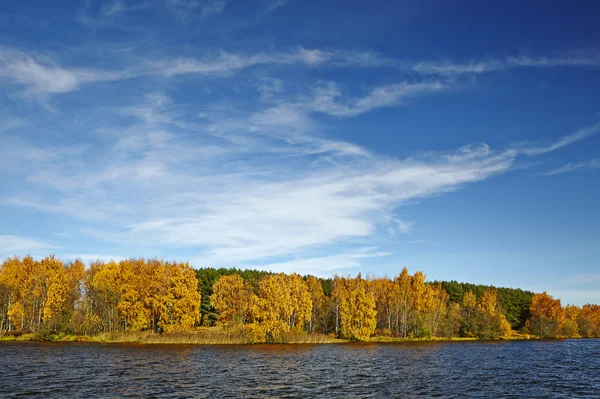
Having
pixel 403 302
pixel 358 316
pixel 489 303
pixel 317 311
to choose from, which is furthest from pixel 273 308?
pixel 489 303

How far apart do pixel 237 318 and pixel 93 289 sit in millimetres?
40838

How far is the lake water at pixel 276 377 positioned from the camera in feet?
142

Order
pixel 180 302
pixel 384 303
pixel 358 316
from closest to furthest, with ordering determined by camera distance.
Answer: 1. pixel 180 302
2. pixel 358 316
3. pixel 384 303

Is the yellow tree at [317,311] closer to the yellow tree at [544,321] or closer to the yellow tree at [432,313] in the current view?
the yellow tree at [432,313]

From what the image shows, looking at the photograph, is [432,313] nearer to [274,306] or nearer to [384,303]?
[384,303]

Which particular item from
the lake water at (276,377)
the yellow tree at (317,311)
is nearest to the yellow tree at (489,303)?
the yellow tree at (317,311)

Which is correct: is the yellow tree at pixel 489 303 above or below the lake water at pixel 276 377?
above

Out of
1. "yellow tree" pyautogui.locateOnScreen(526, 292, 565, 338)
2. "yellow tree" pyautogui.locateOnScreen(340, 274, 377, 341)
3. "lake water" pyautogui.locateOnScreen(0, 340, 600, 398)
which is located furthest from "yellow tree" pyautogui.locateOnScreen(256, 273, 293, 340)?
"yellow tree" pyautogui.locateOnScreen(526, 292, 565, 338)

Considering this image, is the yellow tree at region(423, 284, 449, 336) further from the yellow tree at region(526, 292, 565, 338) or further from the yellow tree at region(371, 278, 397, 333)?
the yellow tree at region(526, 292, 565, 338)

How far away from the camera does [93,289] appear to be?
12375 cm

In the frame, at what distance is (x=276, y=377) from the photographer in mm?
53344

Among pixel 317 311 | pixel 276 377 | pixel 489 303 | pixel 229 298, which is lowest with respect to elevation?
pixel 276 377

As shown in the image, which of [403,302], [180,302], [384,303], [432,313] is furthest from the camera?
[384,303]

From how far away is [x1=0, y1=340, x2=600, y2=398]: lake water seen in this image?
4341 centimetres
